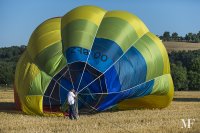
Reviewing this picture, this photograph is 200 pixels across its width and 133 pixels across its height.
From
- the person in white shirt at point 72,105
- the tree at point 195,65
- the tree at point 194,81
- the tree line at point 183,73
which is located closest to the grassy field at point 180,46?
the tree line at point 183,73

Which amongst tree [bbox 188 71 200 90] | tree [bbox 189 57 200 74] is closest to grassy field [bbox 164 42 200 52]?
tree [bbox 189 57 200 74]

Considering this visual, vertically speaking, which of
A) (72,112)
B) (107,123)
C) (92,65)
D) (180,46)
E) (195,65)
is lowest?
(107,123)

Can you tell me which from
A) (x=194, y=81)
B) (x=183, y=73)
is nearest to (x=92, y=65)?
(x=183, y=73)

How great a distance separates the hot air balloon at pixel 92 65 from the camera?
47.4 feet

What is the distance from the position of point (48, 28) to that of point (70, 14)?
1.01 metres

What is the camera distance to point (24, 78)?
48.2 feet

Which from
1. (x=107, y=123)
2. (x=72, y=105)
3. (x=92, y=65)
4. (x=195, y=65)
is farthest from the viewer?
(x=195, y=65)

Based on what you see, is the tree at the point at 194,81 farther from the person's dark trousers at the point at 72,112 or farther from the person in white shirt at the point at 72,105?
the person's dark trousers at the point at 72,112

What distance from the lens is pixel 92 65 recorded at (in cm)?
1441

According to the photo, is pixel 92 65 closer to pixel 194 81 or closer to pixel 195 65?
pixel 194 81

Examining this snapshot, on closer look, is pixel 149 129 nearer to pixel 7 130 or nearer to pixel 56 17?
pixel 7 130

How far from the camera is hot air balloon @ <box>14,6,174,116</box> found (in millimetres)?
14438

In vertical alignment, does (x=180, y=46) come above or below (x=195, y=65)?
above

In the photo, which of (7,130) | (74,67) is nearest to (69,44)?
(74,67)
